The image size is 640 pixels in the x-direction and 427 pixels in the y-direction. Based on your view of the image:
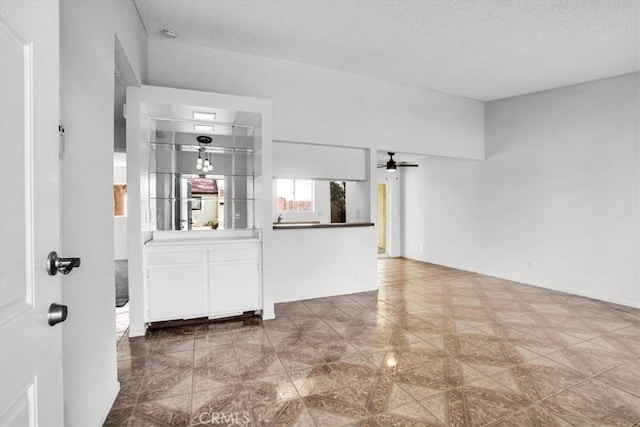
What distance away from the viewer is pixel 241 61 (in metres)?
4.15

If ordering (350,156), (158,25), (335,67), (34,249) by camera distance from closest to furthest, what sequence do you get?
(34,249) < (158,25) < (335,67) < (350,156)

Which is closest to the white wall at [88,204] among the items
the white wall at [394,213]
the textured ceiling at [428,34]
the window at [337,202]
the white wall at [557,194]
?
the textured ceiling at [428,34]

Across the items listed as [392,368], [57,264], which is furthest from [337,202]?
[57,264]

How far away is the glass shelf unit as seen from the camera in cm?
383

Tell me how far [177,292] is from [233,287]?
0.56 m

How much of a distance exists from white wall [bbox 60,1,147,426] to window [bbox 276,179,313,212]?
4.50 metres

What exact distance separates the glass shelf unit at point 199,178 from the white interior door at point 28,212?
297cm

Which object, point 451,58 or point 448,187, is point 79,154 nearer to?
point 451,58

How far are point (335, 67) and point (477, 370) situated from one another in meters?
3.93

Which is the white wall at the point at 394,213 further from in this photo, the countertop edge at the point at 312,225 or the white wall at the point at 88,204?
the white wall at the point at 88,204

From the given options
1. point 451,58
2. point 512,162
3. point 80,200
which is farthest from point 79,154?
point 512,162

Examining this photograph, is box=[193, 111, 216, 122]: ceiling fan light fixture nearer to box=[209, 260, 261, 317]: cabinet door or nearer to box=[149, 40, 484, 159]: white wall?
box=[149, 40, 484, 159]: white wall

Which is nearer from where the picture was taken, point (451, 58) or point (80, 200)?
point (80, 200)

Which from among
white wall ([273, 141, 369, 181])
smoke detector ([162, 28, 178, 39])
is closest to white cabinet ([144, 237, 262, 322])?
white wall ([273, 141, 369, 181])
